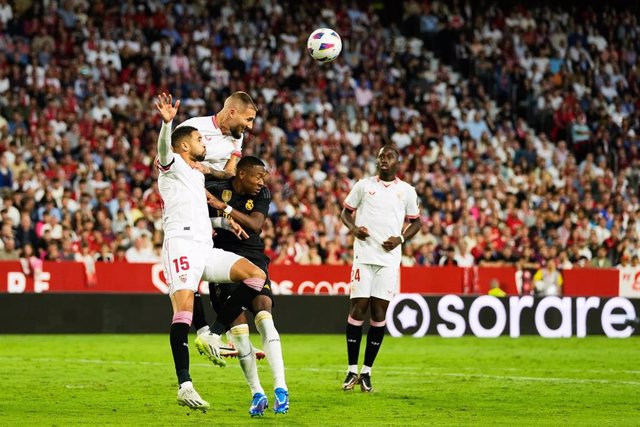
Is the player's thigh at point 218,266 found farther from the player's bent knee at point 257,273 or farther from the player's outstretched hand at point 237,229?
the player's outstretched hand at point 237,229

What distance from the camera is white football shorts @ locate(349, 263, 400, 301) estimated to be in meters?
13.0

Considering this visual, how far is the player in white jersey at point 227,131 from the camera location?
1119 cm

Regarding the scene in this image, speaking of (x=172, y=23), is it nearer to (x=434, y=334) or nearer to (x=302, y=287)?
(x=302, y=287)

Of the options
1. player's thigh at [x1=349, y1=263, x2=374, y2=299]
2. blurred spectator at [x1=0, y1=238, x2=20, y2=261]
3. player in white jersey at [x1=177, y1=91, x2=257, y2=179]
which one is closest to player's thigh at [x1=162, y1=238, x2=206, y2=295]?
player in white jersey at [x1=177, y1=91, x2=257, y2=179]

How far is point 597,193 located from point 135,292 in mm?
13325

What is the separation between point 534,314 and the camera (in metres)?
21.8

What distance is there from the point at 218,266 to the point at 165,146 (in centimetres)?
114

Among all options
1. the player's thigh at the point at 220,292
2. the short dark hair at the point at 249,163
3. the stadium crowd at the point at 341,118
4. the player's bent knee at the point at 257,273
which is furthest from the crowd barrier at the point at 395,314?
the player's bent knee at the point at 257,273

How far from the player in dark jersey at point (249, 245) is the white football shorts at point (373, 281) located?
7.05 feet

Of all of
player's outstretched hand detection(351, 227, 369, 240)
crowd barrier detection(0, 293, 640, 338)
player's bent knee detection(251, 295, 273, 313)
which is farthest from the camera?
crowd barrier detection(0, 293, 640, 338)

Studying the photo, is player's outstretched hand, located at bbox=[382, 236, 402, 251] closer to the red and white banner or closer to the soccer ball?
the soccer ball

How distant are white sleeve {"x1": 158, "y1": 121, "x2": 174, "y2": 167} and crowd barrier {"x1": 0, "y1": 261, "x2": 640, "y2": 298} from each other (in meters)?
11.2

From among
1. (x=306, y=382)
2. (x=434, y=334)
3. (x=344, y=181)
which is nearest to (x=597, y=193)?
(x=344, y=181)

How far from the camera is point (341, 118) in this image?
2878 cm
